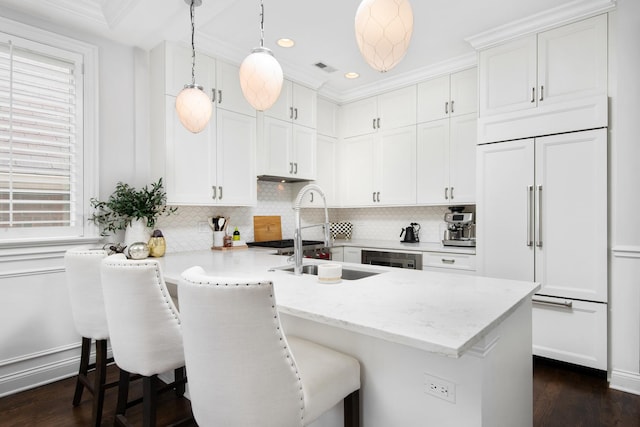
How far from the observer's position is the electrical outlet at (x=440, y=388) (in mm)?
1205

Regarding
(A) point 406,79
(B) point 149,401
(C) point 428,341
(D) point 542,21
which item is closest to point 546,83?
(D) point 542,21

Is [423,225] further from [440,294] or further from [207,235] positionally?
[440,294]

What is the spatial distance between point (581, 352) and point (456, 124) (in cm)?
229

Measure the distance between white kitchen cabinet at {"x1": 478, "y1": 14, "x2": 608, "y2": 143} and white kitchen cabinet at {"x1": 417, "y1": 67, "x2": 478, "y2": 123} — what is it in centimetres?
45

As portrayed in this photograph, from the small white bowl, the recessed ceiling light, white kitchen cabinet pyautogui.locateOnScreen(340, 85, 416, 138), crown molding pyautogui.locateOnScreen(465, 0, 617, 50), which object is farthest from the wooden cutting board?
crown molding pyautogui.locateOnScreen(465, 0, 617, 50)

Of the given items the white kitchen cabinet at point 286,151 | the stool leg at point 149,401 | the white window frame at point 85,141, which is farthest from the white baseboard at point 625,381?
the white window frame at point 85,141

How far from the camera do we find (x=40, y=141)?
257cm

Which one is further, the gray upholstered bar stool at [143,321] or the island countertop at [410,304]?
the gray upholstered bar stool at [143,321]

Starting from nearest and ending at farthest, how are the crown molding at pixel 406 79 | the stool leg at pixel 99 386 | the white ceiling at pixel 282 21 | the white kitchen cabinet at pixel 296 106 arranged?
the stool leg at pixel 99 386
the white ceiling at pixel 282 21
the crown molding at pixel 406 79
the white kitchen cabinet at pixel 296 106

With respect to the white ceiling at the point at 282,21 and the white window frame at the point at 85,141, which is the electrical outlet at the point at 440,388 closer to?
the white ceiling at the point at 282,21

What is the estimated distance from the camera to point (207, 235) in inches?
141

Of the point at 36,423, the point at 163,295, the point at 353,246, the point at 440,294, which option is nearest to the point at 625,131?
the point at 440,294

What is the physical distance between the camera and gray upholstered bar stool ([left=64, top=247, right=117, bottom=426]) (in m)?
1.92

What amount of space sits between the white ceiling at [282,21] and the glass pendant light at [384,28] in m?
1.46
